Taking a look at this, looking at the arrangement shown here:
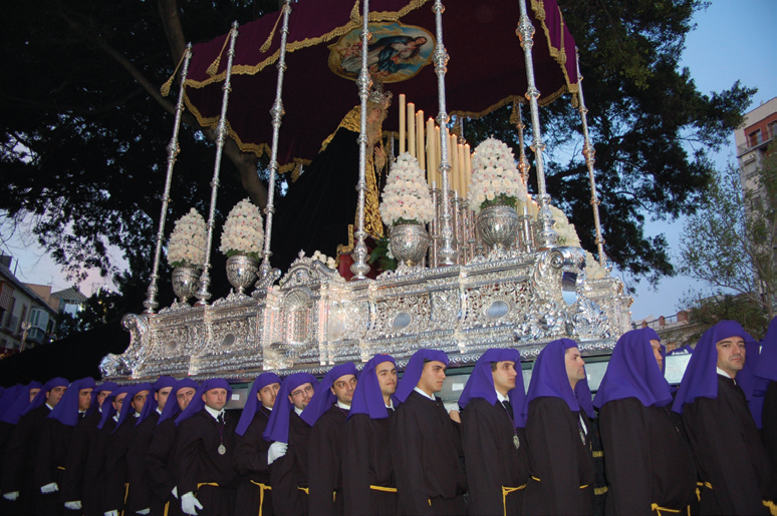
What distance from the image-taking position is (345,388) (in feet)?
16.4

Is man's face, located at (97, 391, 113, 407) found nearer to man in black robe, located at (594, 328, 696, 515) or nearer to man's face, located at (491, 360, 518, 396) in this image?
man's face, located at (491, 360, 518, 396)

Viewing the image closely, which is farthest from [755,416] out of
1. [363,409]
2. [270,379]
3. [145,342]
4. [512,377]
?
[145,342]

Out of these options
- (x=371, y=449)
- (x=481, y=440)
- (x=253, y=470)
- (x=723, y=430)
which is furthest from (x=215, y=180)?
(x=723, y=430)

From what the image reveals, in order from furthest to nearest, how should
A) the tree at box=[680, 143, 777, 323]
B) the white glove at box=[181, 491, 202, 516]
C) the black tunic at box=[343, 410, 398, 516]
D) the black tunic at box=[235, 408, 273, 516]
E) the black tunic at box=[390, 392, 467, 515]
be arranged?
the tree at box=[680, 143, 777, 323]
the white glove at box=[181, 491, 202, 516]
the black tunic at box=[235, 408, 273, 516]
the black tunic at box=[343, 410, 398, 516]
the black tunic at box=[390, 392, 467, 515]

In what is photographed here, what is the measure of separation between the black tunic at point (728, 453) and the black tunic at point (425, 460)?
5.37 feet

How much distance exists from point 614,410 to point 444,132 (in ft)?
11.0

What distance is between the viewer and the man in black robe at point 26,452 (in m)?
7.79

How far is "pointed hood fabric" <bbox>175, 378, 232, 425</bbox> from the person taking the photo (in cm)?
596

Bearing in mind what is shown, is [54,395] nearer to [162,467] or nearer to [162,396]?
[162,396]

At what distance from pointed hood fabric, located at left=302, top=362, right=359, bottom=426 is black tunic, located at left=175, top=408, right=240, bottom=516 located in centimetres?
112

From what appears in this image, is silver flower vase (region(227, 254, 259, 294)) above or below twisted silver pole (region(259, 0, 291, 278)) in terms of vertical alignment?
below

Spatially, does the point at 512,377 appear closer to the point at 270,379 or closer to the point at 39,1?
the point at 270,379

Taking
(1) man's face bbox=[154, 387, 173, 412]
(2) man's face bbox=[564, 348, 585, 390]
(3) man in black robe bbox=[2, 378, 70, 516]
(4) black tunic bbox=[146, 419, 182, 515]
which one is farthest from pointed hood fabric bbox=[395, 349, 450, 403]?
(3) man in black robe bbox=[2, 378, 70, 516]

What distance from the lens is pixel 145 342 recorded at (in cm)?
794
